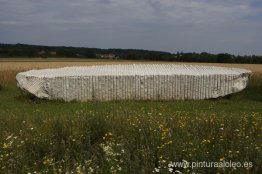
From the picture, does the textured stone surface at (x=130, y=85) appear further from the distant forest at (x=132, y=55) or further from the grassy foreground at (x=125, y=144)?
the distant forest at (x=132, y=55)

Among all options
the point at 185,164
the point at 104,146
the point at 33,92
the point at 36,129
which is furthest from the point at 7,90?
the point at 185,164

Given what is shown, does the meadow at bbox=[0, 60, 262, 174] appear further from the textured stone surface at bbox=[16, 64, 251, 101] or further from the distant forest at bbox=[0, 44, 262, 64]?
the distant forest at bbox=[0, 44, 262, 64]

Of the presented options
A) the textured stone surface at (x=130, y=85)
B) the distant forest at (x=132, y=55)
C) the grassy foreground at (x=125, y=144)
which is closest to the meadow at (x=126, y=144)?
the grassy foreground at (x=125, y=144)

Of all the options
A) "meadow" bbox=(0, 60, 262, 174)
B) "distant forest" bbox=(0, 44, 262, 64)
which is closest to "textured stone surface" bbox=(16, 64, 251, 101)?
"meadow" bbox=(0, 60, 262, 174)

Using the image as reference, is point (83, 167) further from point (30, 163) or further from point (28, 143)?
point (28, 143)

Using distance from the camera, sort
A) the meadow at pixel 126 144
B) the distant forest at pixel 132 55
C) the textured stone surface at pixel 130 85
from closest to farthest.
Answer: the meadow at pixel 126 144
the textured stone surface at pixel 130 85
the distant forest at pixel 132 55

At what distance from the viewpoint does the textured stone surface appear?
56.1ft

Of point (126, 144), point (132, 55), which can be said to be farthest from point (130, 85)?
point (132, 55)

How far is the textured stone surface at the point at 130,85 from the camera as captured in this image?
1709 centimetres

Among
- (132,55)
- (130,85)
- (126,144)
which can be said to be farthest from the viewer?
(132,55)

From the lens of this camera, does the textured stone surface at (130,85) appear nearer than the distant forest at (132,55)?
Yes

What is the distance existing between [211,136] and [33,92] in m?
11.6

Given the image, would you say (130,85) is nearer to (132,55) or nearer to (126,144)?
(126,144)

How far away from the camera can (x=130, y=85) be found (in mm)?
17328
